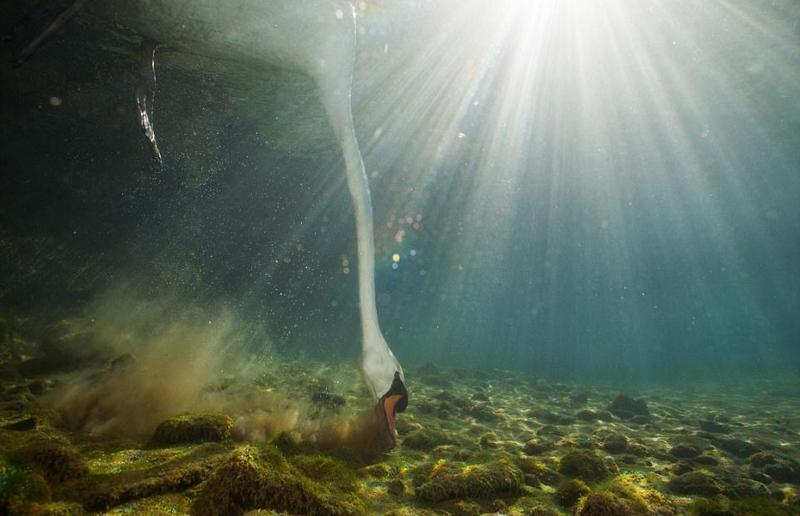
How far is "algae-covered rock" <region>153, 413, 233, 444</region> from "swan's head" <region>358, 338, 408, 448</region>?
1.63 metres

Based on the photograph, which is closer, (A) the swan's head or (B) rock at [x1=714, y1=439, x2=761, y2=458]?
(A) the swan's head

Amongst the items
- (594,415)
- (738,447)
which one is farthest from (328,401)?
(738,447)

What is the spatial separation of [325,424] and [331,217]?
12.2m

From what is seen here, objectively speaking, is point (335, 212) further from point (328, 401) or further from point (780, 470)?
point (780, 470)

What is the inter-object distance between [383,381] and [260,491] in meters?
1.65

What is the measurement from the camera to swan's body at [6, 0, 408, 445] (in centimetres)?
367

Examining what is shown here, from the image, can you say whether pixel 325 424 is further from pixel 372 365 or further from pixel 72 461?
pixel 72 461

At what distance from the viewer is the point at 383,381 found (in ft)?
11.7

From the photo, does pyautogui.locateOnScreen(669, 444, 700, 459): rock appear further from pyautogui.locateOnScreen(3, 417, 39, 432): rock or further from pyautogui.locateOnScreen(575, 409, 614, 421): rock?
pyautogui.locateOnScreen(3, 417, 39, 432): rock

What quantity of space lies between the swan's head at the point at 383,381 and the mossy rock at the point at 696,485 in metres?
3.53

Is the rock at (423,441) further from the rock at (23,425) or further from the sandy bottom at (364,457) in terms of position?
the rock at (23,425)

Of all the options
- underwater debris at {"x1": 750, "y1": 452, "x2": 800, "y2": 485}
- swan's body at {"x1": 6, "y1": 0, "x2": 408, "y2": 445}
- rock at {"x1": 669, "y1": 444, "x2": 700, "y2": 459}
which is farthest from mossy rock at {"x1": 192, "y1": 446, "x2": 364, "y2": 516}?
underwater debris at {"x1": 750, "y1": 452, "x2": 800, "y2": 485}

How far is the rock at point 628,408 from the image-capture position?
9062mm

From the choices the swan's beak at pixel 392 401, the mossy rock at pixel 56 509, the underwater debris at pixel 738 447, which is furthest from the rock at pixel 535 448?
the mossy rock at pixel 56 509
